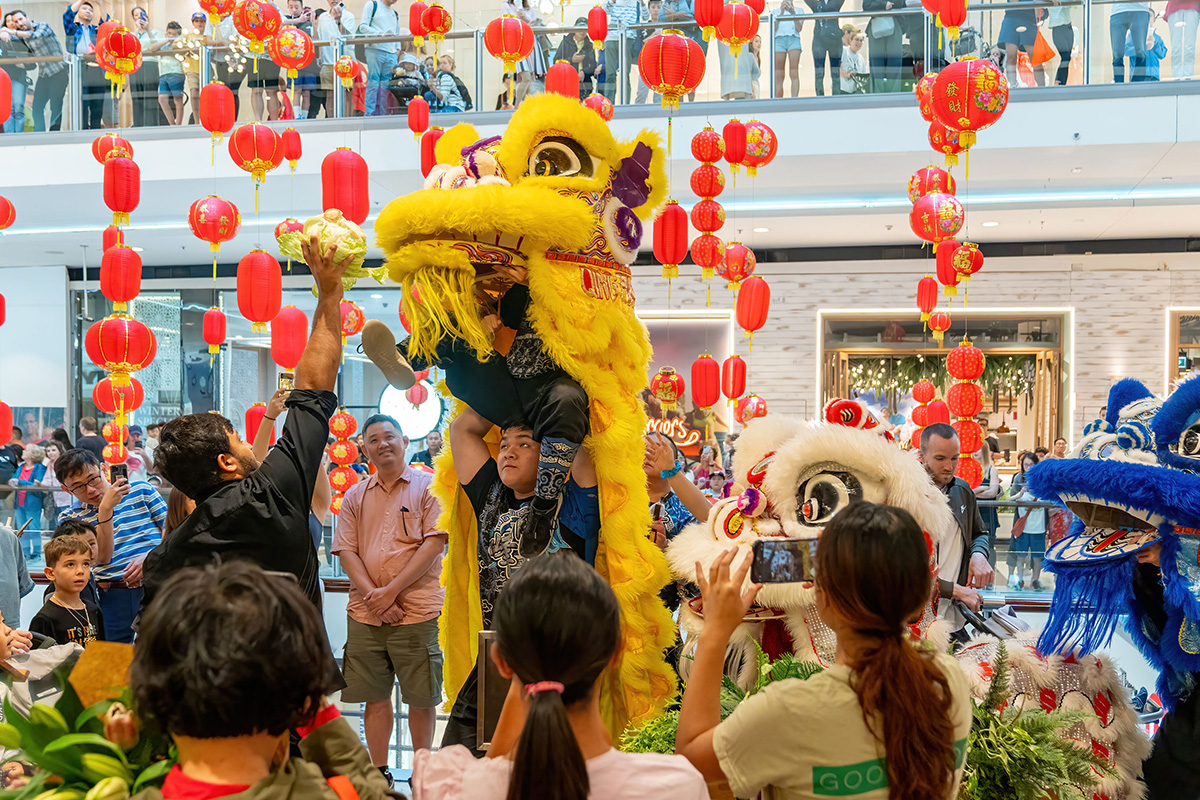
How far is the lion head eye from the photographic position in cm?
233

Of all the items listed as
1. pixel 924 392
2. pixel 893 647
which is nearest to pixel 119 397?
pixel 893 647

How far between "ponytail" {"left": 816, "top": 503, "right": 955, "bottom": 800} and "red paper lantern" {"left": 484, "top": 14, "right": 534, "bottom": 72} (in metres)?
4.34

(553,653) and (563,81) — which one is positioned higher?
(563,81)

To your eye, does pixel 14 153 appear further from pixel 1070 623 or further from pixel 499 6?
pixel 1070 623

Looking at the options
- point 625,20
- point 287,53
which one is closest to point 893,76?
point 625,20

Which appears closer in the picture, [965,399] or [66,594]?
[66,594]

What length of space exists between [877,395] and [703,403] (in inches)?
190

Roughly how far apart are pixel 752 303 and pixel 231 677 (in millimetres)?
6293

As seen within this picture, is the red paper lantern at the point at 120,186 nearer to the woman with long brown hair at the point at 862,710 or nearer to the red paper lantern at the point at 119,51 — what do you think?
the red paper lantern at the point at 119,51

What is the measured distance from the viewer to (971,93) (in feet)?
14.2

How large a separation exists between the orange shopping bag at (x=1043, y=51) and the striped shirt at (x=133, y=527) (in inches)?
303

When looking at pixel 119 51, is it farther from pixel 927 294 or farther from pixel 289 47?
pixel 927 294

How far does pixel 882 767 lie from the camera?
4.36ft

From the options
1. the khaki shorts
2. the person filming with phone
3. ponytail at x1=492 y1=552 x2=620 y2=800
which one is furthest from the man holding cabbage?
the person filming with phone
